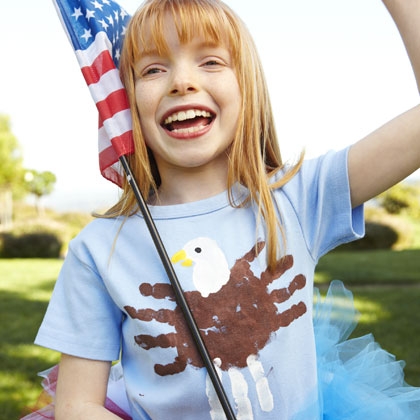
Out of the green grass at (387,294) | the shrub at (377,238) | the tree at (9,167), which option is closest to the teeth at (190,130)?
the green grass at (387,294)

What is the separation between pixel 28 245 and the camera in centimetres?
1512

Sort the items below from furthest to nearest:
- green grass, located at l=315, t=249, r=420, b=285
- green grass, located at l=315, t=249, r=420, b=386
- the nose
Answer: green grass, located at l=315, t=249, r=420, b=285 → green grass, located at l=315, t=249, r=420, b=386 → the nose

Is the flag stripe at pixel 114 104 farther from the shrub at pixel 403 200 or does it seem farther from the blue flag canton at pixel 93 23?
the shrub at pixel 403 200

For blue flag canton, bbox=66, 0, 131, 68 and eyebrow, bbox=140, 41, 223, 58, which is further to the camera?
blue flag canton, bbox=66, 0, 131, 68

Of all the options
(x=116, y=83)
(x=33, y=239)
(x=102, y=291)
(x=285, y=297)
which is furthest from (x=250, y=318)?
(x=33, y=239)

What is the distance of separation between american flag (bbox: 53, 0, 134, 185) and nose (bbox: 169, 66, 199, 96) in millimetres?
219

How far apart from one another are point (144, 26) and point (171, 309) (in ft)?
2.41

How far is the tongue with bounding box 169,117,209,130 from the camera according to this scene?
5.51ft

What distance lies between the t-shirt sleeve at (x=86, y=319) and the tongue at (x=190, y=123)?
409mm

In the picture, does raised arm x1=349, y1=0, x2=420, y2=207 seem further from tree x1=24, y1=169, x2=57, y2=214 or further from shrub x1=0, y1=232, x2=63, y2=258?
tree x1=24, y1=169, x2=57, y2=214

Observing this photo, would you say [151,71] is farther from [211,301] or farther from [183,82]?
[211,301]

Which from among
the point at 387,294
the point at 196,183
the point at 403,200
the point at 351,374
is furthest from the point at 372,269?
the point at 403,200

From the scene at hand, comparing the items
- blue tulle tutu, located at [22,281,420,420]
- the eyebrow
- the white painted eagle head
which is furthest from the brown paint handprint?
the eyebrow

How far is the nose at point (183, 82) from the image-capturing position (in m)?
1.62
